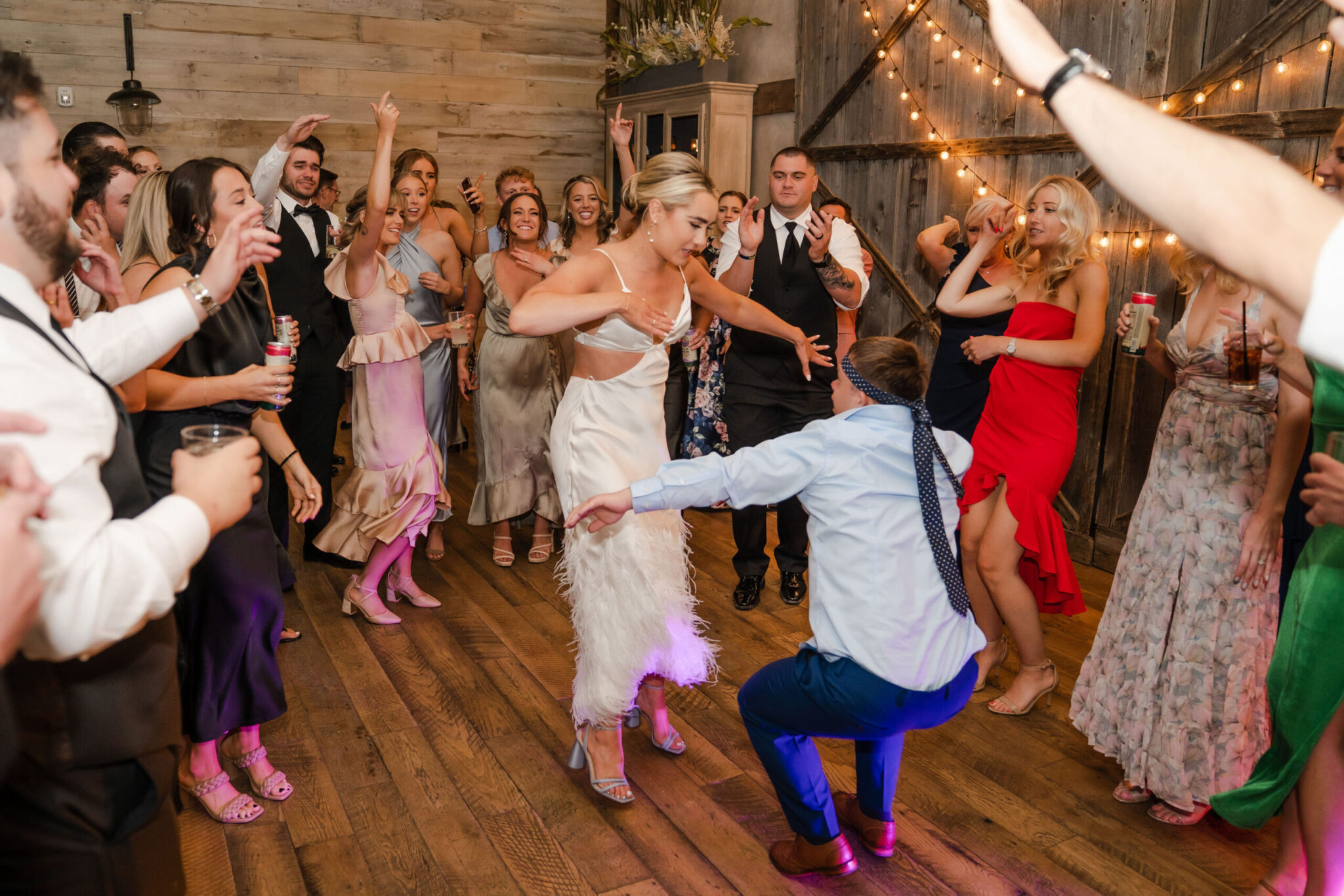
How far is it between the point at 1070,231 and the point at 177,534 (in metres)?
2.72

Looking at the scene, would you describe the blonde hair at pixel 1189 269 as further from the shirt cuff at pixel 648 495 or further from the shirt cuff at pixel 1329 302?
the shirt cuff at pixel 1329 302

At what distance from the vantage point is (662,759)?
271 centimetres

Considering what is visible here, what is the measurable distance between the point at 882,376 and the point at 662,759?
4.46 feet

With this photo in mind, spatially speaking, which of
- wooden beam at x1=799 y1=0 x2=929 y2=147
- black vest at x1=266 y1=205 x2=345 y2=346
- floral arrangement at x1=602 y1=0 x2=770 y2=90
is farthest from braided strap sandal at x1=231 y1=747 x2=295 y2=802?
floral arrangement at x1=602 y1=0 x2=770 y2=90

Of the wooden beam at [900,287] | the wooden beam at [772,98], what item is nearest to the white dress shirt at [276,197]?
the wooden beam at [900,287]

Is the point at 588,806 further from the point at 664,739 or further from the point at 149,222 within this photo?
the point at 149,222

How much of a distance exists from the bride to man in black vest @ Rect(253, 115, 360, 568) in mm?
1867

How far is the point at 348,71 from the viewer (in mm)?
7250

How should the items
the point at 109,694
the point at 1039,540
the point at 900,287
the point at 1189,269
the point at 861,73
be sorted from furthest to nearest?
the point at 861,73
the point at 900,287
the point at 1039,540
the point at 1189,269
the point at 109,694

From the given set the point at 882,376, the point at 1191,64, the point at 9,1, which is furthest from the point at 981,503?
the point at 9,1

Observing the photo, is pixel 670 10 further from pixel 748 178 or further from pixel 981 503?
pixel 981 503

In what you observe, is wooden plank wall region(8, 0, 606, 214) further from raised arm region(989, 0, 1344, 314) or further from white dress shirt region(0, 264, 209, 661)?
raised arm region(989, 0, 1344, 314)

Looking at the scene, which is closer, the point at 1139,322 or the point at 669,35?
the point at 1139,322

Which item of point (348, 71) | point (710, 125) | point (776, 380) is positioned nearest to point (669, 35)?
point (710, 125)
